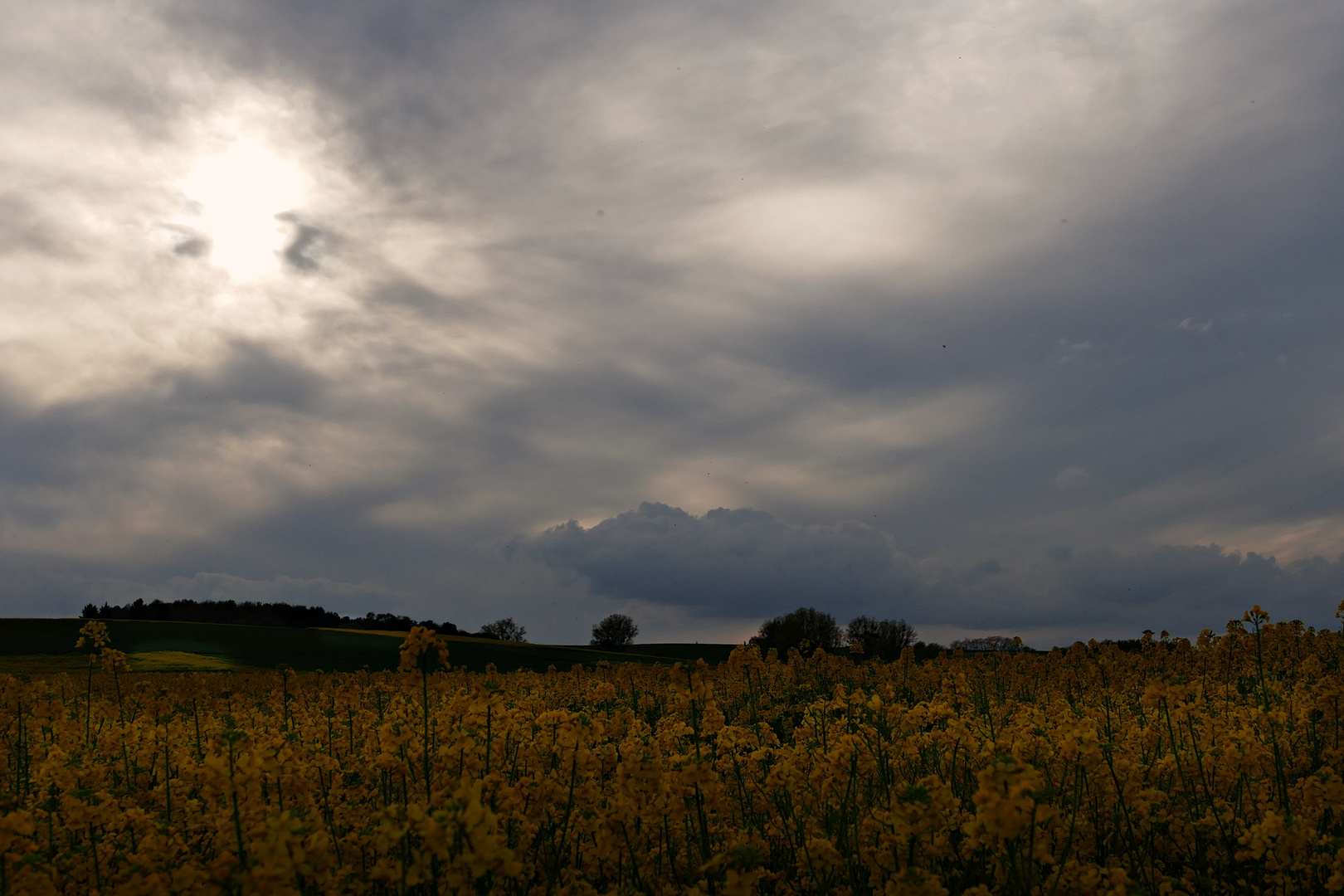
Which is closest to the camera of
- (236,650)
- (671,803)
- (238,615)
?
(671,803)

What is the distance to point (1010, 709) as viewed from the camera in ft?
47.2

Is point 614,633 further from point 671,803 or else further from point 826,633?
point 671,803

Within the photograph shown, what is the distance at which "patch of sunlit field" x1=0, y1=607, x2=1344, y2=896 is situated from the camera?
4.70 m

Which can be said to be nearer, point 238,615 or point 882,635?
point 882,635

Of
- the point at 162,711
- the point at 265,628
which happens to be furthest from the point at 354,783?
the point at 265,628

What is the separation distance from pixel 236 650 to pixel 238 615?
29764 mm

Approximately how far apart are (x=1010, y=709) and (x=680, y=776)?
10920mm

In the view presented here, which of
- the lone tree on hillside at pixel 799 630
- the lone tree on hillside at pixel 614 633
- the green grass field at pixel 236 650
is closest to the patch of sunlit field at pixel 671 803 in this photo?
the green grass field at pixel 236 650

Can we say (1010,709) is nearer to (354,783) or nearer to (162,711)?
(354,783)

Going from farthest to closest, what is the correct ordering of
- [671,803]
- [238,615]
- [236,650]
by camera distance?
[238,615] → [236,650] → [671,803]

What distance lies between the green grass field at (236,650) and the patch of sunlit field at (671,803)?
3561 cm

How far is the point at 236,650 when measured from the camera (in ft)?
180

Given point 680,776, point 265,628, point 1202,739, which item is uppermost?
point 680,776

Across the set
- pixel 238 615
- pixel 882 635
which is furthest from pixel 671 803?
pixel 238 615
